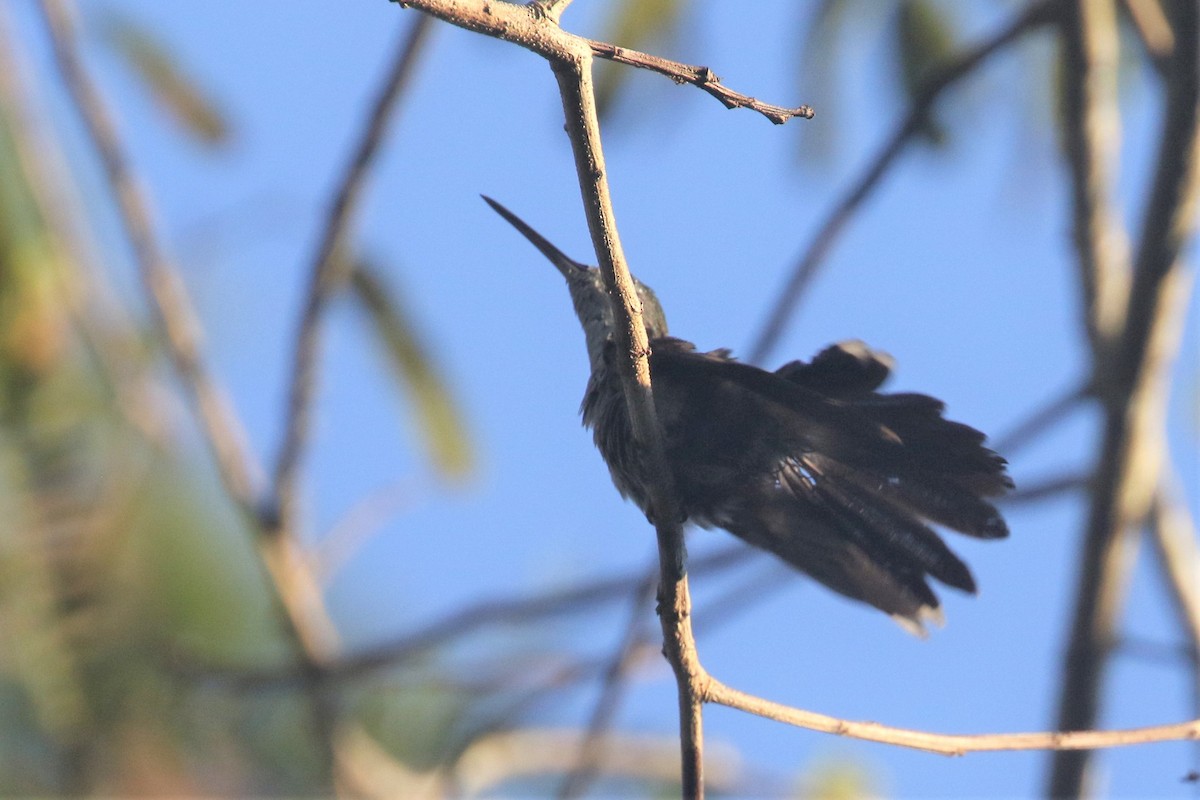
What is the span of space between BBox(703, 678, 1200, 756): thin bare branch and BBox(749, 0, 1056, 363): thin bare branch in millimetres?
2166

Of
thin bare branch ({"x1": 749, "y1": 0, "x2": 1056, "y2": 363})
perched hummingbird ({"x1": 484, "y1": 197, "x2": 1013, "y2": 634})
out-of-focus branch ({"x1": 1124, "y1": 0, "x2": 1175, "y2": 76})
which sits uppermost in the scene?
out-of-focus branch ({"x1": 1124, "y1": 0, "x2": 1175, "y2": 76})

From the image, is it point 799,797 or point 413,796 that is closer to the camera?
point 413,796

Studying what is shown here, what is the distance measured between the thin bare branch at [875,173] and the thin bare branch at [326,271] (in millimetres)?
1702

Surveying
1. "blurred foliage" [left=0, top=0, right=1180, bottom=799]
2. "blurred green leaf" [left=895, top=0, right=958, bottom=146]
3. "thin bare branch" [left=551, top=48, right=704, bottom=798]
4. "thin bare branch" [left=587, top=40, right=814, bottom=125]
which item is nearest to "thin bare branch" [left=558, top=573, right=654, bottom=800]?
"blurred foliage" [left=0, top=0, right=1180, bottom=799]

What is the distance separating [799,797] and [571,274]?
401 cm

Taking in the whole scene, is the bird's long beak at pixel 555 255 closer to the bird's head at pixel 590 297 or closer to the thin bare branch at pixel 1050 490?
the bird's head at pixel 590 297

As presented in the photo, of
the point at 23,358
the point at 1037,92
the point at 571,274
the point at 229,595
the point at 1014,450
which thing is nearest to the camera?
the point at 571,274

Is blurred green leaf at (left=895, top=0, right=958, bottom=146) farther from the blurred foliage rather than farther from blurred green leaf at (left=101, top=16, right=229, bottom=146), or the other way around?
blurred green leaf at (left=101, top=16, right=229, bottom=146)

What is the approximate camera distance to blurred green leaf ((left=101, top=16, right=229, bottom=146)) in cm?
588

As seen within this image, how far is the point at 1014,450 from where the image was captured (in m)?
5.54

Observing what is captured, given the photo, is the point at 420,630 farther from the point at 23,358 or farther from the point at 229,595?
the point at 229,595

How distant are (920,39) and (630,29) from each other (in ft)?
5.66

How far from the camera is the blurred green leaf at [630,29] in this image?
251 inches

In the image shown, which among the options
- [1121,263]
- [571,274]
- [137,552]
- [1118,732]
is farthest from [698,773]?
[137,552]
